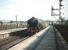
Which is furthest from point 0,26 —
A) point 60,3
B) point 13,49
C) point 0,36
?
point 13,49

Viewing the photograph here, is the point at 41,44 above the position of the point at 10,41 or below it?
above

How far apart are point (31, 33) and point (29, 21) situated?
7.58 ft

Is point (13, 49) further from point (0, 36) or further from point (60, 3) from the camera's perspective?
point (60, 3)

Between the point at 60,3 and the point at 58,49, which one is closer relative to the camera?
the point at 58,49

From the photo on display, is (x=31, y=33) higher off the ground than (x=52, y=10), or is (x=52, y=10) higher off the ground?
(x=52, y=10)

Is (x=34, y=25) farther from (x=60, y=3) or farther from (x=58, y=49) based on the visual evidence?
(x=58, y=49)

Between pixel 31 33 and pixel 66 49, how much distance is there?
2232 cm

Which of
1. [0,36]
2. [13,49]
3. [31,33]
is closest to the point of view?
[13,49]

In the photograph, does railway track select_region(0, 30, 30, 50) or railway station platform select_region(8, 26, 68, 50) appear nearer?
railway station platform select_region(8, 26, 68, 50)

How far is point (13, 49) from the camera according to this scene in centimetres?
1727

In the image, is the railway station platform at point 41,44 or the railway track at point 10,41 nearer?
the railway station platform at point 41,44

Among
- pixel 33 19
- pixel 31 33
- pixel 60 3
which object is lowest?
pixel 31 33

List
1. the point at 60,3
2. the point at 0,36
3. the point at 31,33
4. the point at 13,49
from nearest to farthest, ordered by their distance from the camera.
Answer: the point at 13,49 → the point at 0,36 → the point at 31,33 → the point at 60,3

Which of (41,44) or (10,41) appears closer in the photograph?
(41,44)
